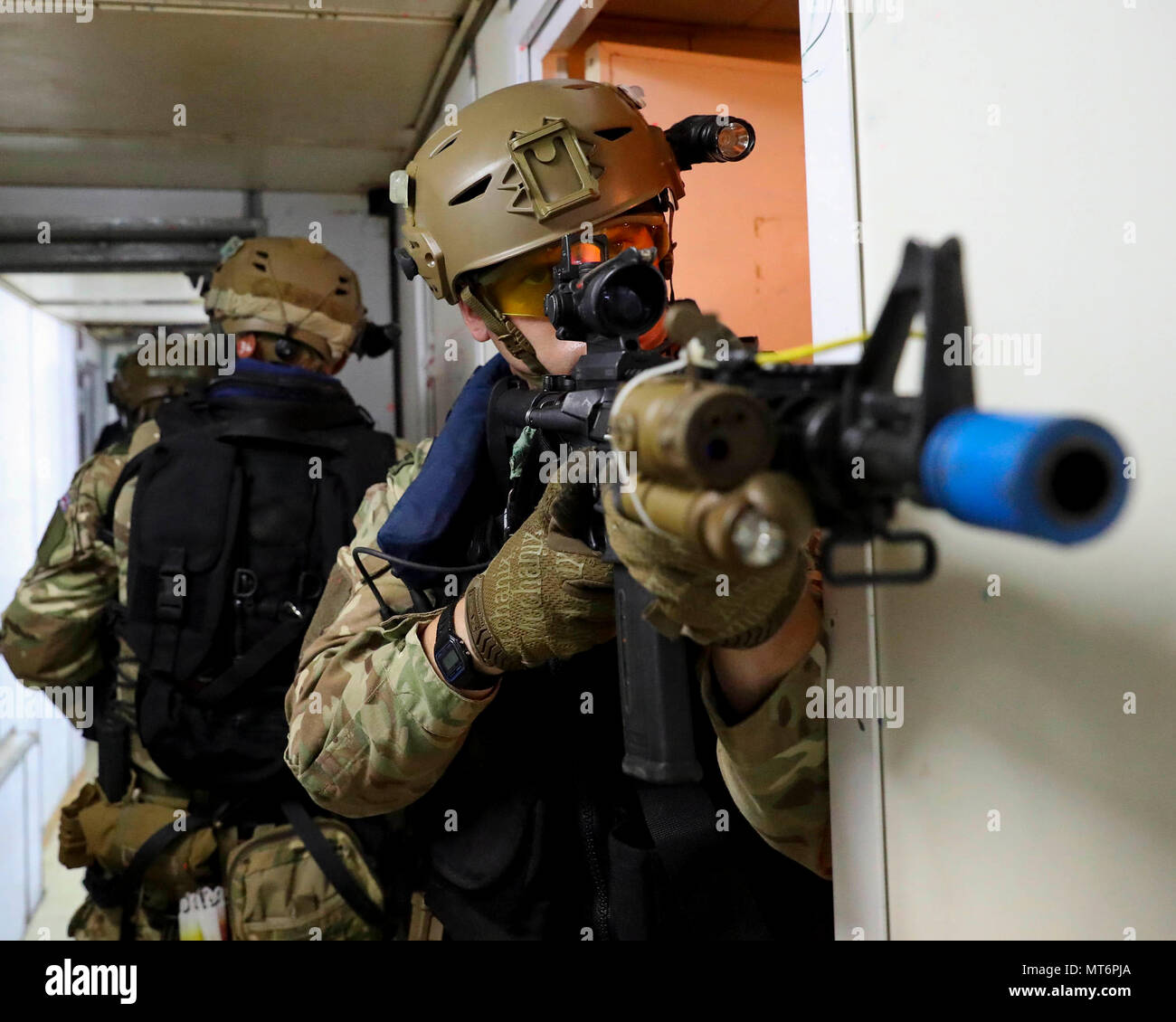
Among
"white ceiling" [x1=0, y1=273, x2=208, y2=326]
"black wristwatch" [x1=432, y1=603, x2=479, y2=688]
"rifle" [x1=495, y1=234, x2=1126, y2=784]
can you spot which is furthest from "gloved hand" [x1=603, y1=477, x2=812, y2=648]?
"white ceiling" [x1=0, y1=273, x2=208, y2=326]

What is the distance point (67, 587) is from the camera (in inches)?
83.9

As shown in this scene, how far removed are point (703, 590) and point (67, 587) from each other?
1.92 m

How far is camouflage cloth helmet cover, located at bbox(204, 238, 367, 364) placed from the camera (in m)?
2.07

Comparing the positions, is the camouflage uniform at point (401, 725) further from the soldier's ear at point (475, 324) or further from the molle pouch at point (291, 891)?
the molle pouch at point (291, 891)

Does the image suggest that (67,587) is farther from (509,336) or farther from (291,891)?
(509,336)

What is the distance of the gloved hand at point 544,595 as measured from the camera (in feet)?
2.85

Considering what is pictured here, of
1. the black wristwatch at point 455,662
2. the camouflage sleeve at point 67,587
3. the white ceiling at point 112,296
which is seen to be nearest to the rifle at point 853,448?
the black wristwatch at point 455,662

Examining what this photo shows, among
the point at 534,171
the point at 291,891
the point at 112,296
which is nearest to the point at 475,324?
the point at 534,171

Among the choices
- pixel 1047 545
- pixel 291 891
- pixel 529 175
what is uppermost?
pixel 529 175

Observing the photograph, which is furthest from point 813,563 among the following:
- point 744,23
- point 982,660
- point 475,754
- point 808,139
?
point 744,23

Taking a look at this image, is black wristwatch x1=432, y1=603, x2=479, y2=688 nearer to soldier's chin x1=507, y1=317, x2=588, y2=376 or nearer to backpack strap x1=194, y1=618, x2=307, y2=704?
soldier's chin x1=507, y1=317, x2=588, y2=376

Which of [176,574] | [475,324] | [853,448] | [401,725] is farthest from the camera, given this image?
[176,574]
